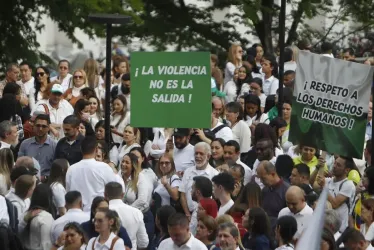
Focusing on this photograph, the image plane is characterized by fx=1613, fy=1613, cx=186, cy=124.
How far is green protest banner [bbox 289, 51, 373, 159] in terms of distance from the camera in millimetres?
16067

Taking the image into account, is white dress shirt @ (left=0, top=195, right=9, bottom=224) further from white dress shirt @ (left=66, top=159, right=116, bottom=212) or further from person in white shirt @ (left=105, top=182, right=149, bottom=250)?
white dress shirt @ (left=66, top=159, right=116, bottom=212)

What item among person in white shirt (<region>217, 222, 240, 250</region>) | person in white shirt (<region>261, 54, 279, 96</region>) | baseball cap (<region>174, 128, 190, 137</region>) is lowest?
person in white shirt (<region>261, 54, 279, 96</region>)

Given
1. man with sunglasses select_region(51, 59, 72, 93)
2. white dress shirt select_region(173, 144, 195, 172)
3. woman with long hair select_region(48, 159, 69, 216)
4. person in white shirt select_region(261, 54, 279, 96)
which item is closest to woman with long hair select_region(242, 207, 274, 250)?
woman with long hair select_region(48, 159, 69, 216)

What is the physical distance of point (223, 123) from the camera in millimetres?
20203

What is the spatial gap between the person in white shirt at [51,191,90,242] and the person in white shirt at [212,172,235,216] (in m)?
1.47

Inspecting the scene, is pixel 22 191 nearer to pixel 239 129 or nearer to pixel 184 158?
pixel 184 158

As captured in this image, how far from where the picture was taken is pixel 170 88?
18.0 m

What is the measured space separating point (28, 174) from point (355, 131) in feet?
10.7

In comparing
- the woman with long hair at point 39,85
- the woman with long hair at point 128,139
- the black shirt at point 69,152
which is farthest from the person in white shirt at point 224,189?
the woman with long hair at point 39,85

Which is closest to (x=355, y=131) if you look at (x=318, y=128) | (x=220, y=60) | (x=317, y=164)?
(x=318, y=128)

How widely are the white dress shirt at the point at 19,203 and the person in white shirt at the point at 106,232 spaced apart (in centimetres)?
143

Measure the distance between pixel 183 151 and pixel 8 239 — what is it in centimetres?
434

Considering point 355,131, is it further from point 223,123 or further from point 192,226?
point 223,123

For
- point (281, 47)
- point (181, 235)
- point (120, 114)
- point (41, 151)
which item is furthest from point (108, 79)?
point (181, 235)
